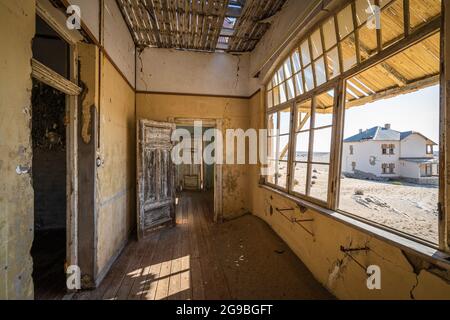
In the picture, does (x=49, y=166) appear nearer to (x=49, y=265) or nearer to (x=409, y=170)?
(x=49, y=265)

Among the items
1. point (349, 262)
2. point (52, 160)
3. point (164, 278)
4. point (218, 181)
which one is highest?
point (52, 160)

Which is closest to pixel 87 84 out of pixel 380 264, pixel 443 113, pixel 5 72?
pixel 5 72

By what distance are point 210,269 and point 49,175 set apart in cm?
352

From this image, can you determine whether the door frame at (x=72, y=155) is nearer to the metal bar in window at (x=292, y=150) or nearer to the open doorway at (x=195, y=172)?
the metal bar in window at (x=292, y=150)

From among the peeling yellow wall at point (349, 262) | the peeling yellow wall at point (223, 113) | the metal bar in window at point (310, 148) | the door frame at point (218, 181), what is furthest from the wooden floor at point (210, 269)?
the metal bar in window at point (310, 148)

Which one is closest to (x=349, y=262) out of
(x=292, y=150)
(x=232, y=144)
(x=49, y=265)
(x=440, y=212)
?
(x=440, y=212)

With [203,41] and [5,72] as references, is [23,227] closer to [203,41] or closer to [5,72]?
[5,72]

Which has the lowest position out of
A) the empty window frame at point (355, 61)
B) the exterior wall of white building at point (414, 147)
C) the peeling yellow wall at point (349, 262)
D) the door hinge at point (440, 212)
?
the peeling yellow wall at point (349, 262)

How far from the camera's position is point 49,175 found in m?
3.85

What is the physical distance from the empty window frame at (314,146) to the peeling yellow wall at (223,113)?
1.68 metres

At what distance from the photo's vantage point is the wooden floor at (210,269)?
6.97ft

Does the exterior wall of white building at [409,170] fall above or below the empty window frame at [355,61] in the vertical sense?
below

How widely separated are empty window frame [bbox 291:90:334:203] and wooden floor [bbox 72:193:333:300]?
0.93m

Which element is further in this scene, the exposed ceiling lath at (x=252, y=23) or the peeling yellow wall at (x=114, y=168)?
the exposed ceiling lath at (x=252, y=23)
